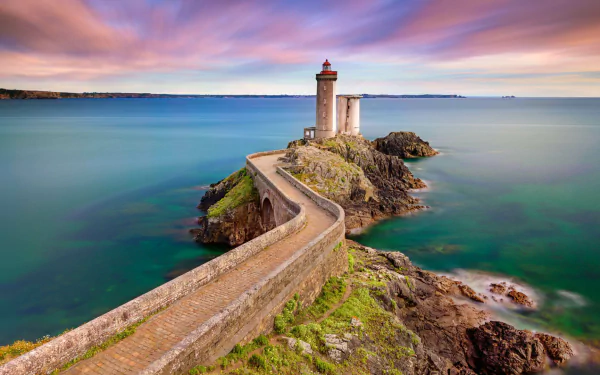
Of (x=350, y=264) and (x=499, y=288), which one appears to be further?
(x=499, y=288)

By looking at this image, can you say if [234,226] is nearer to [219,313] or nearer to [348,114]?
[219,313]

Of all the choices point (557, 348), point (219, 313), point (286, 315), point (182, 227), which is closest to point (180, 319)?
point (219, 313)

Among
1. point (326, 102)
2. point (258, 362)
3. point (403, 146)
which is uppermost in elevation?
point (326, 102)

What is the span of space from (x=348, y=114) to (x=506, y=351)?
132 ft

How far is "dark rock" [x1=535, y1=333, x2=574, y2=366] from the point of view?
16066 mm

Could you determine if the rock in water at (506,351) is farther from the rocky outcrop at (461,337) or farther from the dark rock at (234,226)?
the dark rock at (234,226)

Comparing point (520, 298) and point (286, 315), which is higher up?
point (286, 315)

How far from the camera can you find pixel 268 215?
86.5ft

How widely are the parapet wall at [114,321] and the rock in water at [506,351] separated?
11.1 metres

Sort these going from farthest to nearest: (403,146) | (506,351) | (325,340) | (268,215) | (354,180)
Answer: (403,146) → (354,180) → (268,215) → (506,351) → (325,340)

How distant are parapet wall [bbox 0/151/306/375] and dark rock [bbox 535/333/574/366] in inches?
545

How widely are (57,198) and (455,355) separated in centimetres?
4067

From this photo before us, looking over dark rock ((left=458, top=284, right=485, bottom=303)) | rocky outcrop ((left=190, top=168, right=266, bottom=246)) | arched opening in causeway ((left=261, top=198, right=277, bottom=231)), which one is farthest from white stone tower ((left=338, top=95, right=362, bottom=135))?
dark rock ((left=458, top=284, right=485, bottom=303))

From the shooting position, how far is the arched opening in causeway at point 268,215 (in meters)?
25.3
